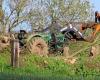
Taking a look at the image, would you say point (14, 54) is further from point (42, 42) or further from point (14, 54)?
point (42, 42)

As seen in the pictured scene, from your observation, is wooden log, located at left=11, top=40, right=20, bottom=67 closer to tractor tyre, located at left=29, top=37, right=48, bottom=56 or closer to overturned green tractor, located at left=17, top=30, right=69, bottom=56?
overturned green tractor, located at left=17, top=30, right=69, bottom=56

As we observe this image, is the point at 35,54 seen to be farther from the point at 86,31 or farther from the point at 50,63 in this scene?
the point at 86,31

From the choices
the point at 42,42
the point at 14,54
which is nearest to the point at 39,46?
the point at 42,42

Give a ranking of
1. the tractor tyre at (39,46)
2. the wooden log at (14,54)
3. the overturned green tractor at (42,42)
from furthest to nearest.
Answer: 1. the tractor tyre at (39,46)
2. the overturned green tractor at (42,42)
3. the wooden log at (14,54)

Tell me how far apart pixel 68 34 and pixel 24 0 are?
44.1ft

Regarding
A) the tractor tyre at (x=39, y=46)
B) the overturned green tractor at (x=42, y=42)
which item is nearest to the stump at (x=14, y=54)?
the overturned green tractor at (x=42, y=42)

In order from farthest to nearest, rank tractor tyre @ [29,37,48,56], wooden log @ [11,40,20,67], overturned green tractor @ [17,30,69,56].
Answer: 1. tractor tyre @ [29,37,48,56]
2. overturned green tractor @ [17,30,69,56]
3. wooden log @ [11,40,20,67]

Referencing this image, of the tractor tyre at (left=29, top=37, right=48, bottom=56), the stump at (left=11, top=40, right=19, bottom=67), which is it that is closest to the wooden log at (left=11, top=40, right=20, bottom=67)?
the stump at (left=11, top=40, right=19, bottom=67)

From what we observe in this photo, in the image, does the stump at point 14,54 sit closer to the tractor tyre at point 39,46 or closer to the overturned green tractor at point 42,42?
the overturned green tractor at point 42,42

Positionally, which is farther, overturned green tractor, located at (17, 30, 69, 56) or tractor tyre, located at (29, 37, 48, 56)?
tractor tyre, located at (29, 37, 48, 56)

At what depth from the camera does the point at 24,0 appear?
1369 inches

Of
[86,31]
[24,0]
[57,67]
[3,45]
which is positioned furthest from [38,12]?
[57,67]

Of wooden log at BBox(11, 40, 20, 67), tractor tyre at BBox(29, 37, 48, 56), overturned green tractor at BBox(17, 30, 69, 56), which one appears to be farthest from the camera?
tractor tyre at BBox(29, 37, 48, 56)

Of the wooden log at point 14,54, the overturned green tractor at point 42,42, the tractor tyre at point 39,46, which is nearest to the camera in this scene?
the wooden log at point 14,54
